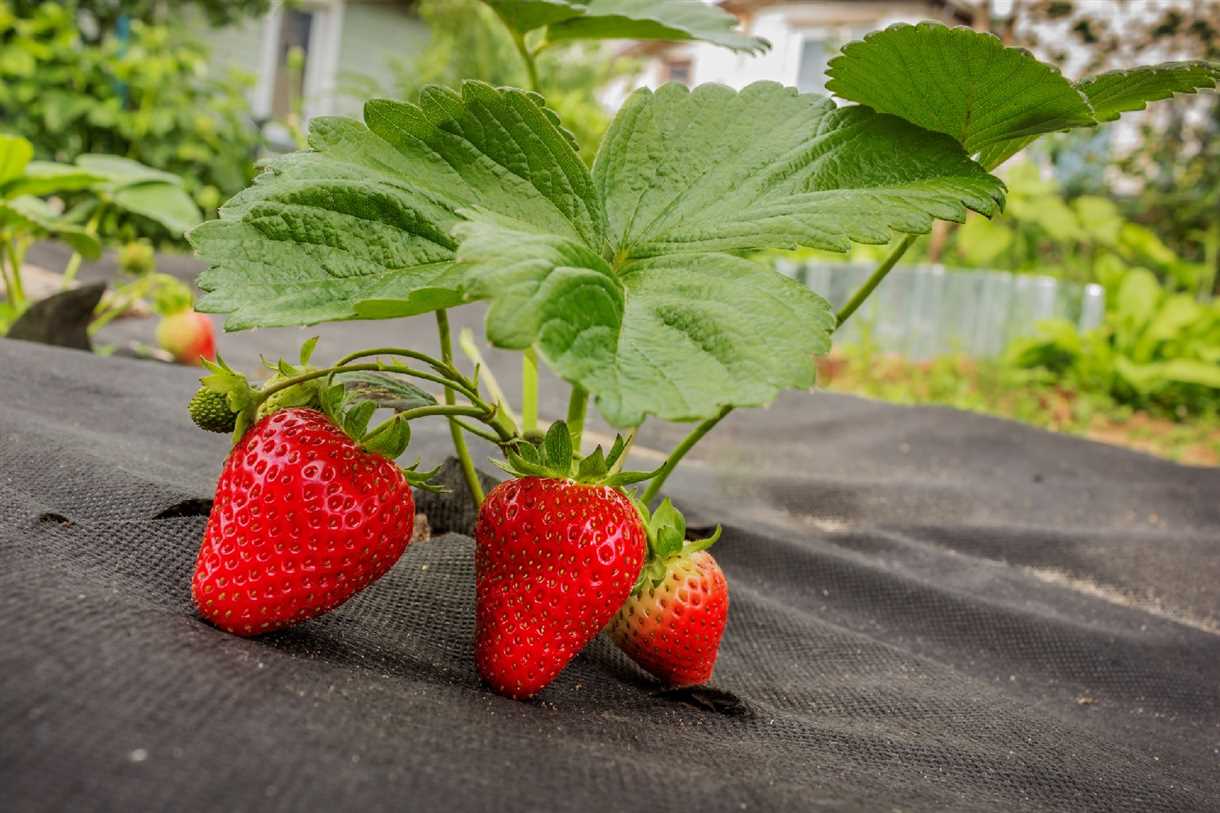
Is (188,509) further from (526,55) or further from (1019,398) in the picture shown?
(1019,398)

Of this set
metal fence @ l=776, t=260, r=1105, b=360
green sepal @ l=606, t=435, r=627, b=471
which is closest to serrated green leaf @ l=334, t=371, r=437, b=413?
green sepal @ l=606, t=435, r=627, b=471

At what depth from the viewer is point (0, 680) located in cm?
45

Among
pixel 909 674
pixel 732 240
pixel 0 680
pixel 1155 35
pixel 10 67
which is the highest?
pixel 1155 35

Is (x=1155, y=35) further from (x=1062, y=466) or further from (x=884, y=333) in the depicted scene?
(x=1062, y=466)

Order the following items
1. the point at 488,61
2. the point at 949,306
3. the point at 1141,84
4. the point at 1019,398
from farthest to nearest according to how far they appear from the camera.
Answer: the point at 488,61, the point at 949,306, the point at 1019,398, the point at 1141,84

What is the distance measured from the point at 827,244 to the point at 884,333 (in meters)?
4.78

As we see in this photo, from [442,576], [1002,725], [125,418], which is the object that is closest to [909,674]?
[1002,725]

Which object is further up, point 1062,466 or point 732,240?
point 732,240

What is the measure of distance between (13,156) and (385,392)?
114 cm

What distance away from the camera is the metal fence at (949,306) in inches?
201

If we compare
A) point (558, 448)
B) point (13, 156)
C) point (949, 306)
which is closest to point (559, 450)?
point (558, 448)

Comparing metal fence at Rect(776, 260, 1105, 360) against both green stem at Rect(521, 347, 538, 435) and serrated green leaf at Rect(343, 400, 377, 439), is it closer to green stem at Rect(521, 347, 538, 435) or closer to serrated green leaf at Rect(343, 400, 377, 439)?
green stem at Rect(521, 347, 538, 435)

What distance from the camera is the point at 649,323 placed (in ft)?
1.87

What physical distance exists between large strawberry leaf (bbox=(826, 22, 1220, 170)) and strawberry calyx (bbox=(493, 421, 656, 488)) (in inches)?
11.2
